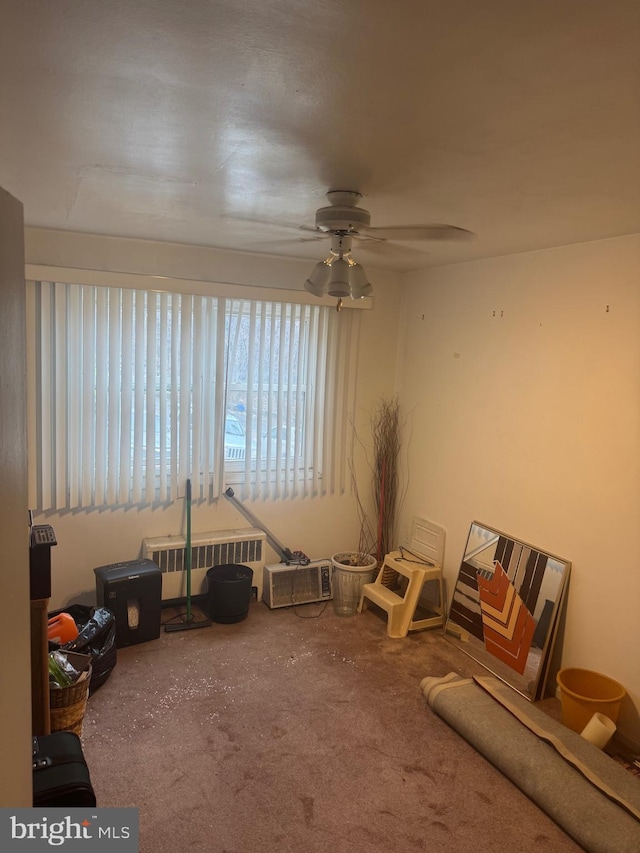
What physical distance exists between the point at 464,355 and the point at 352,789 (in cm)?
254

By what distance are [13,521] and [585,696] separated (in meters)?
2.79

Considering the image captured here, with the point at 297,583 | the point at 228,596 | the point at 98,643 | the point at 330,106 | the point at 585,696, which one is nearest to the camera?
the point at 330,106

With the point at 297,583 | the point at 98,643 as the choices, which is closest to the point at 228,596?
the point at 297,583

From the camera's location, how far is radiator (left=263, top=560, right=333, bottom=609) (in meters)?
4.00

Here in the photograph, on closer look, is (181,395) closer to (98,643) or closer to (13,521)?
(98,643)

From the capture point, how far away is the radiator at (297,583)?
157 inches

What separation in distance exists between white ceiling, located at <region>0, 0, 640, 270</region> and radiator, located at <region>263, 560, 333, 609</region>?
2.46 meters

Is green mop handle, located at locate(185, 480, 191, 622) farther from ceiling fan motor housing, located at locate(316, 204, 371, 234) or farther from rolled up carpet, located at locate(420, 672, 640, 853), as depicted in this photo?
ceiling fan motor housing, located at locate(316, 204, 371, 234)

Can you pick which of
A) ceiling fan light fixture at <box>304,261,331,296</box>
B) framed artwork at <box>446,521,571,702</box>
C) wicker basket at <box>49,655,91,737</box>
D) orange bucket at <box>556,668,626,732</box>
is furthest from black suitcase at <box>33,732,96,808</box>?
framed artwork at <box>446,521,571,702</box>

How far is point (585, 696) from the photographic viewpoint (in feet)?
9.36

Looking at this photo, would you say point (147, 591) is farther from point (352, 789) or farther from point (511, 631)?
point (511, 631)

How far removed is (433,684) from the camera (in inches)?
117

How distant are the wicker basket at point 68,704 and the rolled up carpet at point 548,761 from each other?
Answer: 5.40ft

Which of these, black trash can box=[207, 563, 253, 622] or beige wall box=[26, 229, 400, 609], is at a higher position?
beige wall box=[26, 229, 400, 609]
